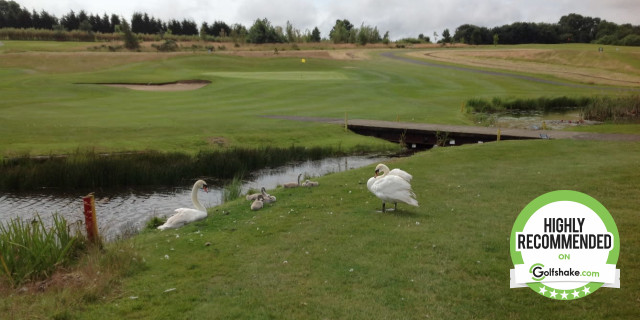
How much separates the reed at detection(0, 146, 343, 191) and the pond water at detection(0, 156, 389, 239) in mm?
847

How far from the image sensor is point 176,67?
6644 cm

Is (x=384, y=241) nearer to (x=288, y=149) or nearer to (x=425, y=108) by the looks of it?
(x=288, y=149)

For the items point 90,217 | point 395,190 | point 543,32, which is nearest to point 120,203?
point 90,217

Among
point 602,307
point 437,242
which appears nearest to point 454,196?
point 437,242

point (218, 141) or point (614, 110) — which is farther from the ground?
point (614, 110)

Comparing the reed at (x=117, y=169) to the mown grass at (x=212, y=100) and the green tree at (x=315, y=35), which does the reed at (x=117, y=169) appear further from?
the green tree at (x=315, y=35)

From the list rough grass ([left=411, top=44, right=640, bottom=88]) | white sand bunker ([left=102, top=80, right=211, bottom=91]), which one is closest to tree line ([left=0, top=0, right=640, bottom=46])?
rough grass ([left=411, top=44, right=640, bottom=88])

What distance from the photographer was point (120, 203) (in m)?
19.5

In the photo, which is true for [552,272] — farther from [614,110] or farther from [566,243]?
[614,110]

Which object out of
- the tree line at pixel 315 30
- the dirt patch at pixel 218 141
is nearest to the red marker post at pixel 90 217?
the dirt patch at pixel 218 141

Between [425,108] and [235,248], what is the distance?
34.9 m

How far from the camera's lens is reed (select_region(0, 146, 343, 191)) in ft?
70.4

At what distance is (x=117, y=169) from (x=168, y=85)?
3380 centimetres

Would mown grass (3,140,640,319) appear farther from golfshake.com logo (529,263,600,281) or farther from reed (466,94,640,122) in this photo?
reed (466,94,640,122)
